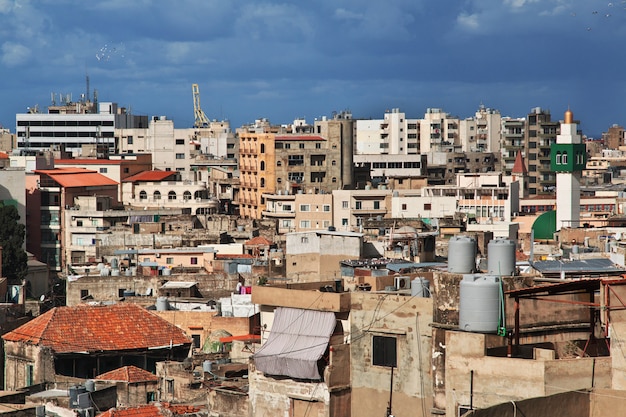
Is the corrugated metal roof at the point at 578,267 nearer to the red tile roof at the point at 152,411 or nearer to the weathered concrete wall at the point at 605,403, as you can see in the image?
the red tile roof at the point at 152,411

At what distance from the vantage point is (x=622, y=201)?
95.8m

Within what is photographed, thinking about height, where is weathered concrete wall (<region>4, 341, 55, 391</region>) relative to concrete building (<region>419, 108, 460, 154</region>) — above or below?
below

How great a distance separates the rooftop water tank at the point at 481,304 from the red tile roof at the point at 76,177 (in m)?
85.6

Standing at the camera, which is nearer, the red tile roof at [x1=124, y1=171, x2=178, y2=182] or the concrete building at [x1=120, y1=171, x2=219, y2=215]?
the concrete building at [x1=120, y1=171, x2=219, y2=215]

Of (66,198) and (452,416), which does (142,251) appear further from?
(452,416)

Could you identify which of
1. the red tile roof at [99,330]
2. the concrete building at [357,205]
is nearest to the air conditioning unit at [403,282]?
the red tile roof at [99,330]

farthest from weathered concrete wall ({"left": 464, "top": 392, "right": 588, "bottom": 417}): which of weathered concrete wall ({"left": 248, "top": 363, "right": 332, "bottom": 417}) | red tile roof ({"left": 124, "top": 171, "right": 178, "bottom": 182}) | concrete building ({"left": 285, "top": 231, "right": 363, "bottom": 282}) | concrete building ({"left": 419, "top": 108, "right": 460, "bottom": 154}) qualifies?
concrete building ({"left": 419, "top": 108, "right": 460, "bottom": 154})

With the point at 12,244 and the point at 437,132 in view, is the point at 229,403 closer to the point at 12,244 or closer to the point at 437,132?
the point at 12,244

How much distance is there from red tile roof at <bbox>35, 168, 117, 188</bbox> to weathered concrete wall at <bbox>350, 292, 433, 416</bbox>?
8151 cm

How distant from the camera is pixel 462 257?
2255 centimetres

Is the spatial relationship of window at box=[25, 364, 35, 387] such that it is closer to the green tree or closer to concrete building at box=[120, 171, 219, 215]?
the green tree

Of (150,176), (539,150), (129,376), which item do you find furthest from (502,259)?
(539,150)

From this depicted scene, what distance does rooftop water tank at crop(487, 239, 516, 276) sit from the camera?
73.4ft

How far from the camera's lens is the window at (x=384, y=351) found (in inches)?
944
